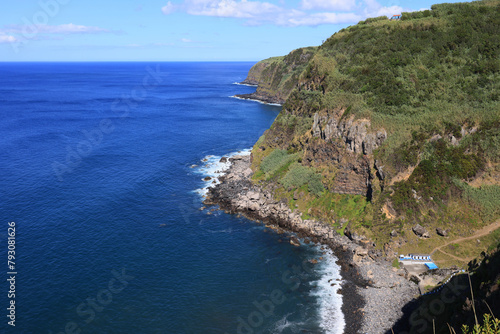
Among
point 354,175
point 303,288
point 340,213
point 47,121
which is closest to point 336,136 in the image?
point 354,175

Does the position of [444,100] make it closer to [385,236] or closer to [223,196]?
[385,236]

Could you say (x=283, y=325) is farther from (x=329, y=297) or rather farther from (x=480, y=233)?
(x=480, y=233)

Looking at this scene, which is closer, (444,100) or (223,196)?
(444,100)

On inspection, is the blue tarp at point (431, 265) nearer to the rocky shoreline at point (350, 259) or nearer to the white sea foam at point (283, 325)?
the rocky shoreline at point (350, 259)

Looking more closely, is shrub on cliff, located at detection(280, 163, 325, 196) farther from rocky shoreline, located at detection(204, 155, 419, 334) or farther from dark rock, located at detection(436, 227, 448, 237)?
dark rock, located at detection(436, 227, 448, 237)

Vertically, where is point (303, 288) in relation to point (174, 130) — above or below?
below

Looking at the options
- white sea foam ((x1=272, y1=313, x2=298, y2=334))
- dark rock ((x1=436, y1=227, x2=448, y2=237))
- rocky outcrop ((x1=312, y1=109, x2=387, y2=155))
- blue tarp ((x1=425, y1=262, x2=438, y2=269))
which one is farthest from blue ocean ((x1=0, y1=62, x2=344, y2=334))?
rocky outcrop ((x1=312, y1=109, x2=387, y2=155))

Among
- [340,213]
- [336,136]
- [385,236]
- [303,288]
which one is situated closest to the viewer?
[303,288]
